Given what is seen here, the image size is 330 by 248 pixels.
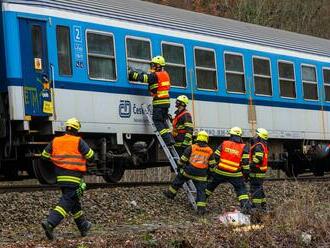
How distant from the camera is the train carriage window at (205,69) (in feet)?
49.2

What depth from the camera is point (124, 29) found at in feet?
44.4

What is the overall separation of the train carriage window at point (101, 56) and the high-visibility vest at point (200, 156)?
257 cm

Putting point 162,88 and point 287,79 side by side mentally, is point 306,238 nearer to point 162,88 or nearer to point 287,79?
point 162,88

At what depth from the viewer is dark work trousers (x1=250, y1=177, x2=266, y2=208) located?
467 inches

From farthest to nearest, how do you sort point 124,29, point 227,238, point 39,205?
point 124,29
point 39,205
point 227,238

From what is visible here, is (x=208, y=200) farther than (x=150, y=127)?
No

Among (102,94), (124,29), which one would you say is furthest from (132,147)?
(124,29)

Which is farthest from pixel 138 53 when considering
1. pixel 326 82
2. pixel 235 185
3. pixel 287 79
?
pixel 326 82

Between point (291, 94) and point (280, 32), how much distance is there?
6.96 ft

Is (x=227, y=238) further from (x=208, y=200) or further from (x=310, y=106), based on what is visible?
(x=310, y=106)

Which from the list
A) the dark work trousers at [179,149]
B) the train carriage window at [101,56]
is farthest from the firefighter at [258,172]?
the train carriage window at [101,56]

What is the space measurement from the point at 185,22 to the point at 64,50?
12.2 ft

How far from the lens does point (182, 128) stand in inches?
522

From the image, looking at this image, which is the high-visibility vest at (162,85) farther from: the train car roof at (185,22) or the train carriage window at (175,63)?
the train car roof at (185,22)
